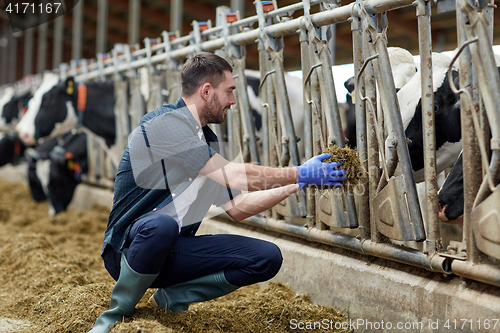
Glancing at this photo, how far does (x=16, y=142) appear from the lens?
25.2 ft

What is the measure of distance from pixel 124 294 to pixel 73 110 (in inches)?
149

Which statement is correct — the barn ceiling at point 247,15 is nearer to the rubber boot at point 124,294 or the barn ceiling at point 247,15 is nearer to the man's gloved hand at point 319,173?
the man's gloved hand at point 319,173

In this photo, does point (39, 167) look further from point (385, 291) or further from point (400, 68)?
point (385, 291)

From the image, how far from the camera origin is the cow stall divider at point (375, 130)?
1.88m

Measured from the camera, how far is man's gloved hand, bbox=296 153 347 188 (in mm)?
2088

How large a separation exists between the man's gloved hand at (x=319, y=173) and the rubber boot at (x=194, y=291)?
0.53 meters

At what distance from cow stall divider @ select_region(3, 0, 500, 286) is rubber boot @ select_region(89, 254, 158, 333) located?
99 cm

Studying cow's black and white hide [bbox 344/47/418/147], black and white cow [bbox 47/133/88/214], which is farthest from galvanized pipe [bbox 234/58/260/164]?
black and white cow [bbox 47/133/88/214]

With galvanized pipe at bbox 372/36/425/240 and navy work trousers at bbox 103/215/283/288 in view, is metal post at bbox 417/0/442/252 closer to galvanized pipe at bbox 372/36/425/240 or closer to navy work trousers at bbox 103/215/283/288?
galvanized pipe at bbox 372/36/425/240

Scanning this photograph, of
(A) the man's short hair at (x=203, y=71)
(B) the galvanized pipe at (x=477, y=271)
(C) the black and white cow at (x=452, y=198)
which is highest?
(A) the man's short hair at (x=203, y=71)

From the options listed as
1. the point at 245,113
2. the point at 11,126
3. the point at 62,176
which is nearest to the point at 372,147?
the point at 245,113

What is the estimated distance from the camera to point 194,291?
2.27m

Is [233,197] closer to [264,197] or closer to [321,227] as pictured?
[264,197]

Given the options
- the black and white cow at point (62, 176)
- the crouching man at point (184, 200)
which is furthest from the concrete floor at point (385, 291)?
the black and white cow at point (62, 176)
